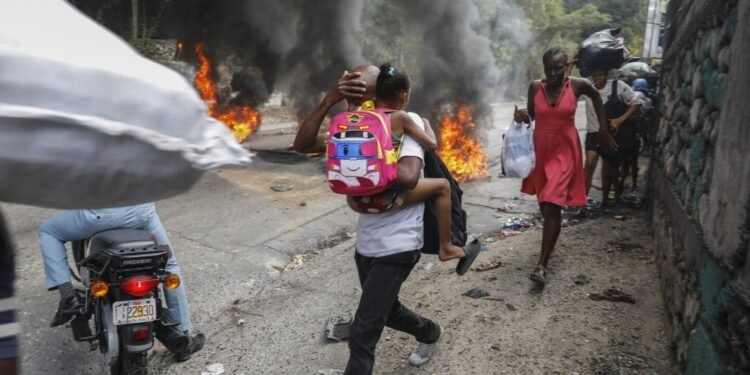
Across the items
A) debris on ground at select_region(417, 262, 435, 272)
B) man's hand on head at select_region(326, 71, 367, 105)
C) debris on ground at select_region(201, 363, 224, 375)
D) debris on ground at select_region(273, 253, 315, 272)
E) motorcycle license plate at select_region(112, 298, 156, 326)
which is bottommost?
debris on ground at select_region(273, 253, 315, 272)

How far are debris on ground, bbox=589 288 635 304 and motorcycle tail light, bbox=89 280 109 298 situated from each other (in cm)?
321

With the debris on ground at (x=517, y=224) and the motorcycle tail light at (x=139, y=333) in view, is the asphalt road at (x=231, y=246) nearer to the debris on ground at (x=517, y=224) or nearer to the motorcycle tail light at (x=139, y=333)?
the debris on ground at (x=517, y=224)

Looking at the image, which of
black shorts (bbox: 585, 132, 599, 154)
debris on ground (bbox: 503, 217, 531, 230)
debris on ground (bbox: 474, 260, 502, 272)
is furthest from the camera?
black shorts (bbox: 585, 132, 599, 154)

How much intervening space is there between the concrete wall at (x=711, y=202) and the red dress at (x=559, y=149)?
0.70 metres

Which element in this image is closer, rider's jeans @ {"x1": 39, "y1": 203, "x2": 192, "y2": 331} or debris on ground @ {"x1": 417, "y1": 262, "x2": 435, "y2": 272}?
rider's jeans @ {"x1": 39, "y1": 203, "x2": 192, "y2": 331}

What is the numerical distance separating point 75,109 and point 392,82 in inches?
80.2

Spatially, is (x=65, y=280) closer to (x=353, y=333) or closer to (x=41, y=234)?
(x=41, y=234)

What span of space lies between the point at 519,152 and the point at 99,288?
126 inches

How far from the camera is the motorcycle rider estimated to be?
331cm

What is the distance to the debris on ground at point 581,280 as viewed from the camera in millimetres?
4405

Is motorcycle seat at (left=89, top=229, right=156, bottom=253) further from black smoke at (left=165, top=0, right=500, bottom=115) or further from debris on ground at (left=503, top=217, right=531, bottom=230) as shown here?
black smoke at (left=165, top=0, right=500, bottom=115)

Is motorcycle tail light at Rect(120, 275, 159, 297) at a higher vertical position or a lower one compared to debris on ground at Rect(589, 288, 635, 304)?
higher

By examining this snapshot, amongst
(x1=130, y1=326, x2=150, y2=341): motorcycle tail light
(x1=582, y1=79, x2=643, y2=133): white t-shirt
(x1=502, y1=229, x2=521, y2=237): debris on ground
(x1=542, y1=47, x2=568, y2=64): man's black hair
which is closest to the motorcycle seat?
(x1=130, y1=326, x2=150, y2=341): motorcycle tail light

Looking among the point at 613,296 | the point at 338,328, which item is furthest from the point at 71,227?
the point at 613,296
